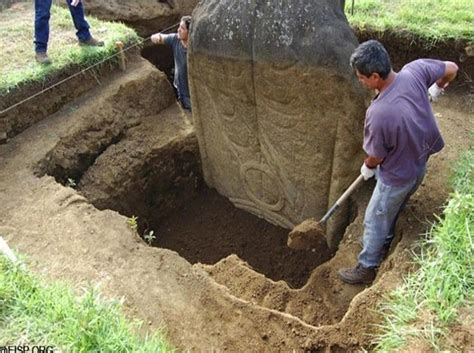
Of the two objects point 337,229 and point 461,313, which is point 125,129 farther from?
point 461,313

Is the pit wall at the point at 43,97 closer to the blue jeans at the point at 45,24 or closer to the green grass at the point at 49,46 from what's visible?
the green grass at the point at 49,46

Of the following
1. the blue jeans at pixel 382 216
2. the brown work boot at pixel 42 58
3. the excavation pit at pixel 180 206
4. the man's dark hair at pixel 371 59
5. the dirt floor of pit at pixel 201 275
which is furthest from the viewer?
the brown work boot at pixel 42 58

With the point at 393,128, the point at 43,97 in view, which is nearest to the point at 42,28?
the point at 43,97

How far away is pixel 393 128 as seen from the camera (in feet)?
10.6

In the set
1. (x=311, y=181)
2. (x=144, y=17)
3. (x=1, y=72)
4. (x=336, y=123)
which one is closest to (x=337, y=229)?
(x=311, y=181)

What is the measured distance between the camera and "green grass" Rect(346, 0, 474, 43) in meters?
5.91

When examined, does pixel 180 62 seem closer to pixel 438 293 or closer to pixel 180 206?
pixel 180 206

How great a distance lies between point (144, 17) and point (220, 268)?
494 centimetres

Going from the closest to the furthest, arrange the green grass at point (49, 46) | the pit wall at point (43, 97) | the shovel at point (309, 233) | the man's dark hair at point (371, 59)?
the man's dark hair at point (371, 59), the shovel at point (309, 233), the pit wall at point (43, 97), the green grass at point (49, 46)

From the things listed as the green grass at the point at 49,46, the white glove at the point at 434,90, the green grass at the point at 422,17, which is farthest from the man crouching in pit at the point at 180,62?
the white glove at the point at 434,90

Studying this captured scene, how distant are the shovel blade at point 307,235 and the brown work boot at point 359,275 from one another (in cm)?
50

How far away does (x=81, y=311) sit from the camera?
9.61 feet

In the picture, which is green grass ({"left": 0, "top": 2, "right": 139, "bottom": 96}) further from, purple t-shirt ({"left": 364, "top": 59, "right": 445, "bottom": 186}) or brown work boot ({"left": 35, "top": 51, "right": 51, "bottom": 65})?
purple t-shirt ({"left": 364, "top": 59, "right": 445, "bottom": 186})

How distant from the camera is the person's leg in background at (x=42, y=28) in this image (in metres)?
5.50
